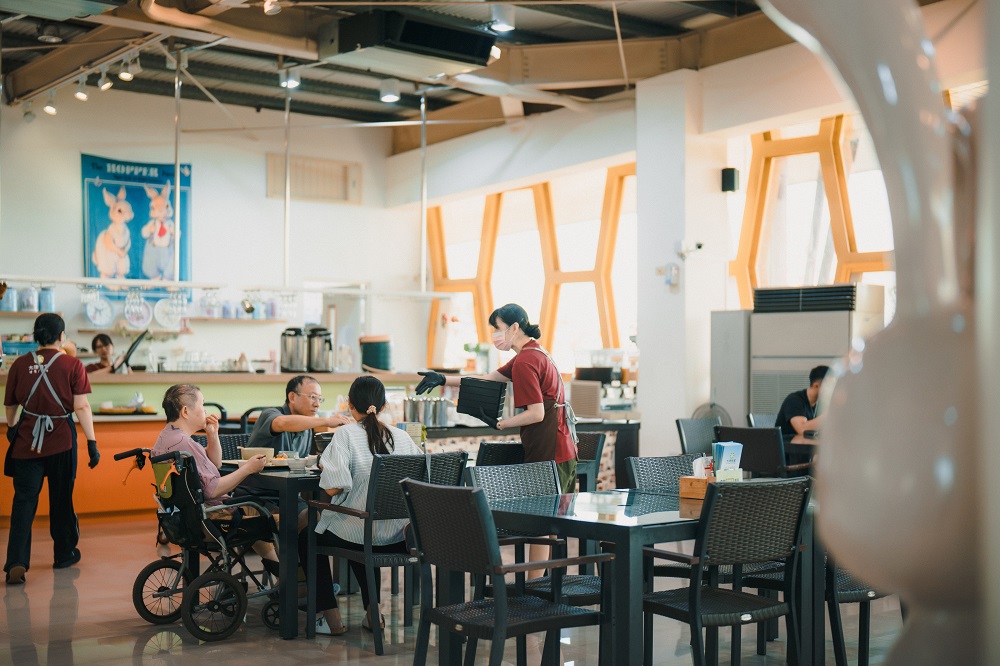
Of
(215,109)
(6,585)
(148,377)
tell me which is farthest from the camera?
(215,109)

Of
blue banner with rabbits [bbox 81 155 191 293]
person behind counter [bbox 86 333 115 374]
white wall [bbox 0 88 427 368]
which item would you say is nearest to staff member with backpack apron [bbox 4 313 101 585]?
person behind counter [bbox 86 333 115 374]

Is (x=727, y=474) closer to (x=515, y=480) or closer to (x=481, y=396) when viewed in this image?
(x=515, y=480)

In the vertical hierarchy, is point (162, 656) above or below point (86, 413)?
below

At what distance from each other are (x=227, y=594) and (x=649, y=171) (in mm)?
6050

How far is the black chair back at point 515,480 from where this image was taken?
3.79 m

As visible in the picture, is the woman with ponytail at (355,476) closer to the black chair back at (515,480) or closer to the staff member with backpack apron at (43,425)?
the black chair back at (515,480)

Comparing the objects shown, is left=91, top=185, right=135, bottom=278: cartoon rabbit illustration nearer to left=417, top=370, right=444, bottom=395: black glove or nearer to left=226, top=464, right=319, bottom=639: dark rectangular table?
left=417, top=370, right=444, bottom=395: black glove

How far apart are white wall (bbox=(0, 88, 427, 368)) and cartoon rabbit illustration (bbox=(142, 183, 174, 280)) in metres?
0.31

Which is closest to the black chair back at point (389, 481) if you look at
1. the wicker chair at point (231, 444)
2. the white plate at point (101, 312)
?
the wicker chair at point (231, 444)

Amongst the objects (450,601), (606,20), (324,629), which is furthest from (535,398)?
(606,20)

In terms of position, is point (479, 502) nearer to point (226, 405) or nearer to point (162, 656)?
point (162, 656)

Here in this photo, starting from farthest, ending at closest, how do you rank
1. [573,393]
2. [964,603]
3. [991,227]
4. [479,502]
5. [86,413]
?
[573,393] < [86,413] < [479,502] < [964,603] < [991,227]

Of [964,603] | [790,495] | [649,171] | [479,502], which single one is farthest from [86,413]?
[964,603]

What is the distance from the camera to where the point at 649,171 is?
30.8 ft
